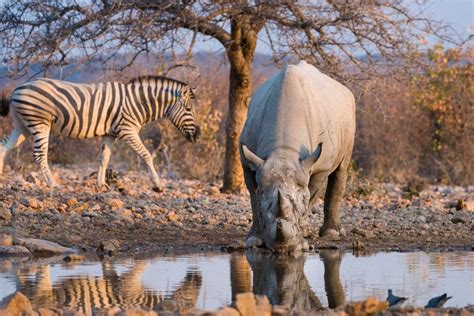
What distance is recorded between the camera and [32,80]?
17.3m

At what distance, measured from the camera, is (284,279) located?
853cm

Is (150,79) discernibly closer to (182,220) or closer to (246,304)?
(182,220)

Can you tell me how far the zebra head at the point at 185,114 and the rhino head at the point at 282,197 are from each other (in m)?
8.29

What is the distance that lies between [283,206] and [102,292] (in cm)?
224

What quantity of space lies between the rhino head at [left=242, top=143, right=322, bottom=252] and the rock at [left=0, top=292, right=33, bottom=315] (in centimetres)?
353

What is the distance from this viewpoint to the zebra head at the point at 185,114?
18031 millimetres

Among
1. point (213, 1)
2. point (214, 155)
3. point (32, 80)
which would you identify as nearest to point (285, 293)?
point (213, 1)

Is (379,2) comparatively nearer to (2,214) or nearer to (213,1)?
(213,1)

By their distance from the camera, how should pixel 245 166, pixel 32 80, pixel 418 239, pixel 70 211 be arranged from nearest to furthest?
pixel 245 166
pixel 418 239
pixel 70 211
pixel 32 80

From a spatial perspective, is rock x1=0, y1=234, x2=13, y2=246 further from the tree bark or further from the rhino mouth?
the tree bark

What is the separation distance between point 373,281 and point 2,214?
17.8ft

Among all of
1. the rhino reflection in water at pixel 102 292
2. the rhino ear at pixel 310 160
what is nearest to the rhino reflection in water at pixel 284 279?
the rhino reflection in water at pixel 102 292

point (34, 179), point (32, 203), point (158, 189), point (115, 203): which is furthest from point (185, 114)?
point (32, 203)

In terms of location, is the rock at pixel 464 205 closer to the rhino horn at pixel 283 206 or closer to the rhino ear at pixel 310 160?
the rhino ear at pixel 310 160
